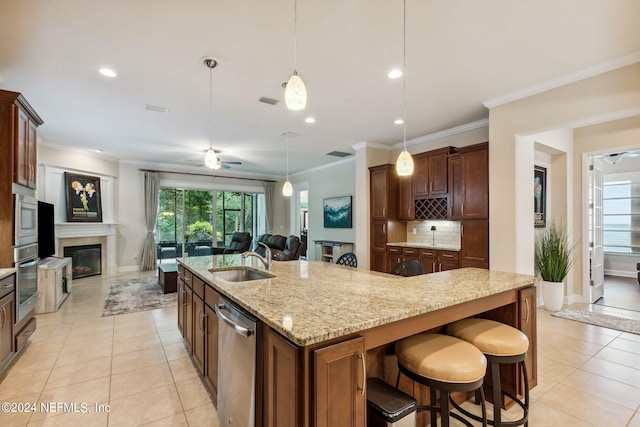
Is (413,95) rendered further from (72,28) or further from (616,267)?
(616,267)

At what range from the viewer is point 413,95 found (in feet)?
12.5

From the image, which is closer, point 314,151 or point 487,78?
point 487,78

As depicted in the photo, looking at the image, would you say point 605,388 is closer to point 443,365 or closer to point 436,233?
point 443,365

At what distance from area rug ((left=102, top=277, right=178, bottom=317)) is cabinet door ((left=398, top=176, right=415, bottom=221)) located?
420 cm

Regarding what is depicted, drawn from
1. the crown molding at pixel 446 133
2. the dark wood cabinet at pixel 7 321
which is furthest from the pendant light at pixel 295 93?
the crown molding at pixel 446 133

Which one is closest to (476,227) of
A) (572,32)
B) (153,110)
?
(572,32)

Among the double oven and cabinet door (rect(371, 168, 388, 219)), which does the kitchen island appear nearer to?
the double oven

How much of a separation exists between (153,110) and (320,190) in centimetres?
505

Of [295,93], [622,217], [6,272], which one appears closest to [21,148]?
[6,272]

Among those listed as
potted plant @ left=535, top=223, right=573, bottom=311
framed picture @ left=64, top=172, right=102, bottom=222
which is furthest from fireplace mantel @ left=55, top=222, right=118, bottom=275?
potted plant @ left=535, top=223, right=573, bottom=311

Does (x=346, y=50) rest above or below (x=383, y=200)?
above

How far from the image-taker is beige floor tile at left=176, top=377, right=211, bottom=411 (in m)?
2.25

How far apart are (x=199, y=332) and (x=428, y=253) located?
3.67 m

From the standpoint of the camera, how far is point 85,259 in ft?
22.9
